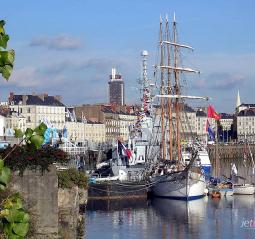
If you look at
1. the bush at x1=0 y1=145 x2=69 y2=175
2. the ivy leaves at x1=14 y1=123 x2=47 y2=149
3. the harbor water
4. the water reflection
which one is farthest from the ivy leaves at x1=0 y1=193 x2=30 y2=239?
the water reflection

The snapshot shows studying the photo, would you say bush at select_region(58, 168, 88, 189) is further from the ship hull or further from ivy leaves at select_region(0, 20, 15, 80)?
the ship hull

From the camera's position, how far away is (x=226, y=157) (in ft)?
523

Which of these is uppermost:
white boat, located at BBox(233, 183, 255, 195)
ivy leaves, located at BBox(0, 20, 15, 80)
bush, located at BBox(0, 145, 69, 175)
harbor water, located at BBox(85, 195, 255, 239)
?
ivy leaves, located at BBox(0, 20, 15, 80)

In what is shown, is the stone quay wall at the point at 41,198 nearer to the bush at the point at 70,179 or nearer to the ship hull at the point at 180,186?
the bush at the point at 70,179

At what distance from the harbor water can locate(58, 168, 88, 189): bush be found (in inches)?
619

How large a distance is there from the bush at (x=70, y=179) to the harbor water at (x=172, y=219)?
15.7m

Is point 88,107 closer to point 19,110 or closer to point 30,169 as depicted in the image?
point 19,110

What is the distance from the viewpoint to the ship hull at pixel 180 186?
62531 millimetres

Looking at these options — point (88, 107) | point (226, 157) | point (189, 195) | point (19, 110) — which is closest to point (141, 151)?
point (189, 195)

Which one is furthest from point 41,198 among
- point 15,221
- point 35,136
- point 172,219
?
point 172,219

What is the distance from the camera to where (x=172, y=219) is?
4794 centimetres

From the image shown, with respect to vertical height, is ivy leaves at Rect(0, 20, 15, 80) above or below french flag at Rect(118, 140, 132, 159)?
below

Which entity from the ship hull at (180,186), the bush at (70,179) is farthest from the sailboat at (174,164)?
the bush at (70,179)

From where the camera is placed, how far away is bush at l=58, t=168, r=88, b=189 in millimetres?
20141
